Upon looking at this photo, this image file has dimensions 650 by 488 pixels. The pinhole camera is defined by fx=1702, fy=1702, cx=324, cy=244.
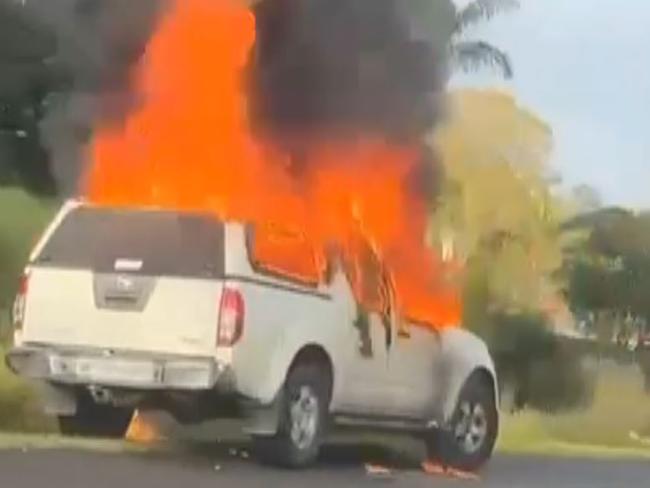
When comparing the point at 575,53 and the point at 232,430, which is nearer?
the point at 232,430

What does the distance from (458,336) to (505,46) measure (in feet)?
3.83

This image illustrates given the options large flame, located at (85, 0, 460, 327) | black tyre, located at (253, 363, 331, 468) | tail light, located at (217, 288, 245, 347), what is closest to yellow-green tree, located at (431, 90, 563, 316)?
large flame, located at (85, 0, 460, 327)

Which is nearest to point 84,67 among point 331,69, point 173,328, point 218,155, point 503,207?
point 218,155

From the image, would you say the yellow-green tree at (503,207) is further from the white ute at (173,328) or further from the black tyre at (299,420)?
the black tyre at (299,420)

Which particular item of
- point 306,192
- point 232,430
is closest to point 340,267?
point 306,192

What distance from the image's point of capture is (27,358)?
6156 millimetres

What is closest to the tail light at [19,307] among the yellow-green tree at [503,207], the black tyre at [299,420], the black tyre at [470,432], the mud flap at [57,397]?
the mud flap at [57,397]

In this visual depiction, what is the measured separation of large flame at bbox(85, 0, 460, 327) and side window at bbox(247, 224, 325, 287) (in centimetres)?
2

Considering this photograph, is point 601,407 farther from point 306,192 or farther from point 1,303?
point 1,303

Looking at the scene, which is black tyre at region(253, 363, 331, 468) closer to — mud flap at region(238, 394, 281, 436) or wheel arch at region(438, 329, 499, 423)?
mud flap at region(238, 394, 281, 436)

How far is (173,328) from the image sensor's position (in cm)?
609

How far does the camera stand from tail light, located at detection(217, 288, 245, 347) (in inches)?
240

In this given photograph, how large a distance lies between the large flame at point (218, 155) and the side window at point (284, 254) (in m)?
0.02

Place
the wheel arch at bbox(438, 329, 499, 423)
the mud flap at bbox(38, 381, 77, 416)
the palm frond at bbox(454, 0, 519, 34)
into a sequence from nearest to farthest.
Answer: the mud flap at bbox(38, 381, 77, 416)
the palm frond at bbox(454, 0, 519, 34)
the wheel arch at bbox(438, 329, 499, 423)
